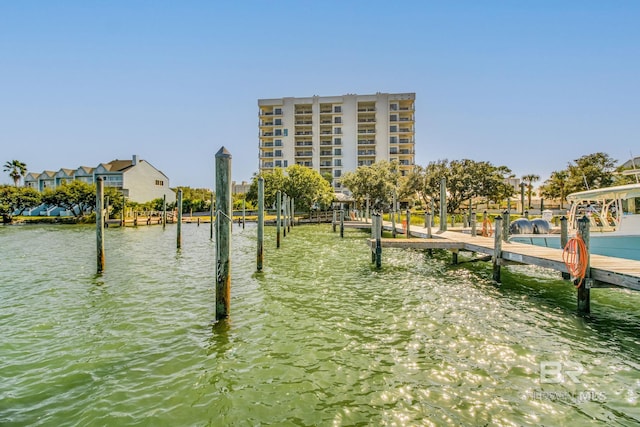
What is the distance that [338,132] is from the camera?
80.5 meters

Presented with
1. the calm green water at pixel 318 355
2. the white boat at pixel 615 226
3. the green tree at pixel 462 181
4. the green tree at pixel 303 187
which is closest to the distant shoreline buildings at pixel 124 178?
the green tree at pixel 303 187

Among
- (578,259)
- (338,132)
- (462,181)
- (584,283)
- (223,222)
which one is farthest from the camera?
(338,132)

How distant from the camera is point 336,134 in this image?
80.5 meters

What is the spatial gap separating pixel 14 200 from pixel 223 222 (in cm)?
6394

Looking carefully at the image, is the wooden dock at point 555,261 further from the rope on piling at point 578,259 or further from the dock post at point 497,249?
the rope on piling at point 578,259

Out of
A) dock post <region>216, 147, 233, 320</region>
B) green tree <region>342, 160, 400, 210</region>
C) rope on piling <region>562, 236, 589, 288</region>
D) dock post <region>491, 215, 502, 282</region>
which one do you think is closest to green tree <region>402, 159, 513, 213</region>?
green tree <region>342, 160, 400, 210</region>

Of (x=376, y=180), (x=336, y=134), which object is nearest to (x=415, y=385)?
(x=376, y=180)

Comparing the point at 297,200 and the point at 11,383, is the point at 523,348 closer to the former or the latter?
the point at 11,383

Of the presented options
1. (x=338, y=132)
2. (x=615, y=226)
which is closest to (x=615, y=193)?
(x=615, y=226)

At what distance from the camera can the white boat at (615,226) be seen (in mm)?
13039

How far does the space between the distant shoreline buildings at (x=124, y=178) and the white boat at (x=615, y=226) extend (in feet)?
208

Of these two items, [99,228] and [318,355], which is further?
[99,228]

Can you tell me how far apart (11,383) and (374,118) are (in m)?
80.1

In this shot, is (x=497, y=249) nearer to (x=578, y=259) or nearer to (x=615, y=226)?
(x=578, y=259)
